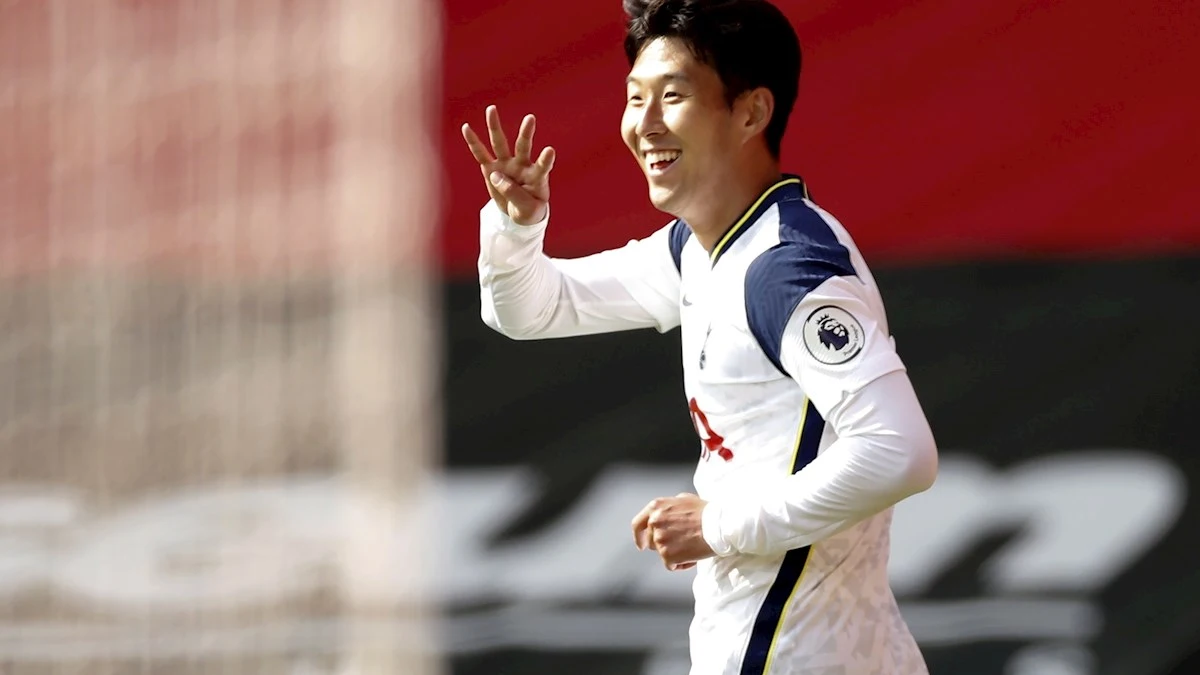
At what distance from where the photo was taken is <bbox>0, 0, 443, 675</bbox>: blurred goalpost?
118 inches

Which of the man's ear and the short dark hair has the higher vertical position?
the short dark hair

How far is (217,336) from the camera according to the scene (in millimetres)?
3041

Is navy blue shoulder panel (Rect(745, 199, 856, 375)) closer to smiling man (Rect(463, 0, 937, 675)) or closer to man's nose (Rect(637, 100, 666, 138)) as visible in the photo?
smiling man (Rect(463, 0, 937, 675))

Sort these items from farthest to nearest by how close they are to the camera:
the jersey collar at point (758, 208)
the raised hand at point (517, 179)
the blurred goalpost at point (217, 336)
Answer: the blurred goalpost at point (217, 336) → the raised hand at point (517, 179) → the jersey collar at point (758, 208)

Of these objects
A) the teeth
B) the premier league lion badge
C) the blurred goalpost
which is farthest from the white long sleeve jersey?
the blurred goalpost

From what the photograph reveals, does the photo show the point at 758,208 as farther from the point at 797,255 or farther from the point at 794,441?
the point at 794,441

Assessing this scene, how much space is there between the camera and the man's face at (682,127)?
5.75 feet

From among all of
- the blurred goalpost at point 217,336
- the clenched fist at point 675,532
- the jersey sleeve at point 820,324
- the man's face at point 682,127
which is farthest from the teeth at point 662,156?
the blurred goalpost at point 217,336

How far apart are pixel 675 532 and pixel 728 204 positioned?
37cm

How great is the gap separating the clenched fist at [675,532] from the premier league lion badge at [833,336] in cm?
22

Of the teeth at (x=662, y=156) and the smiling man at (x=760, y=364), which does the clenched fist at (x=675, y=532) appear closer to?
the smiling man at (x=760, y=364)

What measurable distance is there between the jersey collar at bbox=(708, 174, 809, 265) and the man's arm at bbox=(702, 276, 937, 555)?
0.17 metres

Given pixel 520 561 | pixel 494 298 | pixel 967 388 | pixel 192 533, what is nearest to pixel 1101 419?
pixel 967 388

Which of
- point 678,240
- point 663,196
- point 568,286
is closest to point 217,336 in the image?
point 568,286
